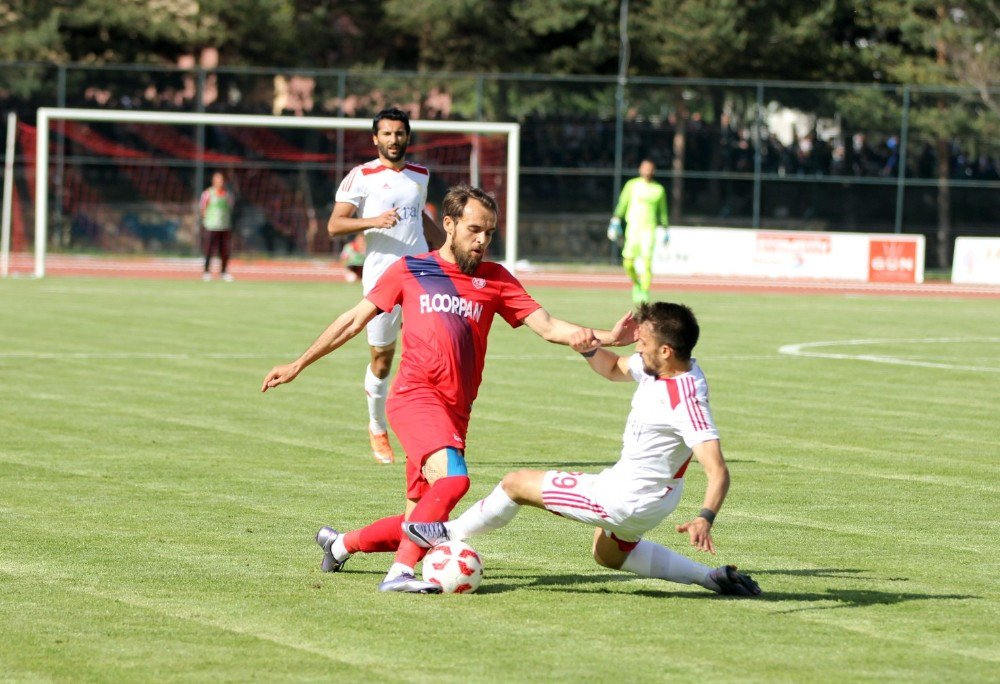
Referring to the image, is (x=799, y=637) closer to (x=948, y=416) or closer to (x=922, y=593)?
(x=922, y=593)

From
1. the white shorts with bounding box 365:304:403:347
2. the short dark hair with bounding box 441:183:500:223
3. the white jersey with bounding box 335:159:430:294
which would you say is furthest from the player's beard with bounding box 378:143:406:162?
the short dark hair with bounding box 441:183:500:223

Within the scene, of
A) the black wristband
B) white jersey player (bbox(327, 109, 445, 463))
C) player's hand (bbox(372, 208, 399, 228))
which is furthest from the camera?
white jersey player (bbox(327, 109, 445, 463))

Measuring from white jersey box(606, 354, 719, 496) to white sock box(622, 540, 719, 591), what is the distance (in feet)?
1.54

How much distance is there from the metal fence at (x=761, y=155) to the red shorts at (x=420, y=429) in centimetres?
3221

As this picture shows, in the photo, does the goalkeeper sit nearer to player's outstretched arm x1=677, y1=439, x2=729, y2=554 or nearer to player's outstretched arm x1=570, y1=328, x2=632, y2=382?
player's outstretched arm x1=570, y1=328, x2=632, y2=382

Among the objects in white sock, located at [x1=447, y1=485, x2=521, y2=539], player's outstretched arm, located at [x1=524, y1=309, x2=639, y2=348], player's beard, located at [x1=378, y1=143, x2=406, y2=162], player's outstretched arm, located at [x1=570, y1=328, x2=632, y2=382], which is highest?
player's beard, located at [x1=378, y1=143, x2=406, y2=162]

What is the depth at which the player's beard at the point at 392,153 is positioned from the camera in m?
10.6

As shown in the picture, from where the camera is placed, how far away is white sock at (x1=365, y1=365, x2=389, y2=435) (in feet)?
35.8

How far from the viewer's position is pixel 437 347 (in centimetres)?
712

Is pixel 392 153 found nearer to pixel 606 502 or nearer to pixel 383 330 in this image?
pixel 383 330

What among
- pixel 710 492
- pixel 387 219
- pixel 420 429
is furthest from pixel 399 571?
pixel 387 219

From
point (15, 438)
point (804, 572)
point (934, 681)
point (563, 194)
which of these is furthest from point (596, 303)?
point (934, 681)

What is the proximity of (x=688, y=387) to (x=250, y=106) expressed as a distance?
3534 cm

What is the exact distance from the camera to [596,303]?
91.4ft
